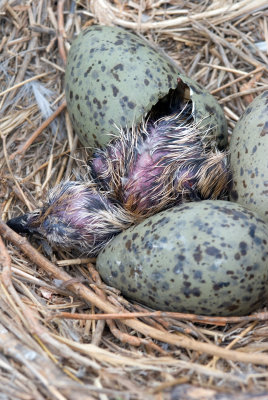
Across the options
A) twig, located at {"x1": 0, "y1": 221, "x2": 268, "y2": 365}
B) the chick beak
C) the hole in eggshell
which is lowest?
twig, located at {"x1": 0, "y1": 221, "x2": 268, "y2": 365}

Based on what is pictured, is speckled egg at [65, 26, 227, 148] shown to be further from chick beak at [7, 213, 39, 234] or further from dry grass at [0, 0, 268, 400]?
chick beak at [7, 213, 39, 234]

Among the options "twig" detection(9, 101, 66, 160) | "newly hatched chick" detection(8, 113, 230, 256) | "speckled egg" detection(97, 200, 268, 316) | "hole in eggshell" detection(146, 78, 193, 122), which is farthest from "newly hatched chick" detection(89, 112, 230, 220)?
"twig" detection(9, 101, 66, 160)

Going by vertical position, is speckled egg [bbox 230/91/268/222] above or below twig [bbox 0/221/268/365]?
above

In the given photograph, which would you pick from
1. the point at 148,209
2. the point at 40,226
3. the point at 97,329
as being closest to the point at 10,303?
the point at 97,329

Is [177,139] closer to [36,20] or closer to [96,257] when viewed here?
[96,257]

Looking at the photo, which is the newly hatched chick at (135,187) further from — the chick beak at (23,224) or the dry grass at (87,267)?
the dry grass at (87,267)

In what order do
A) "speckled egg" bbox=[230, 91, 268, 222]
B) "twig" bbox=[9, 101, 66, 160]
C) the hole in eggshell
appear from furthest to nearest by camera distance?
"twig" bbox=[9, 101, 66, 160], the hole in eggshell, "speckled egg" bbox=[230, 91, 268, 222]

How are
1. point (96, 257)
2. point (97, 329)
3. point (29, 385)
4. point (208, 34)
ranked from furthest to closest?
point (208, 34), point (96, 257), point (97, 329), point (29, 385)
